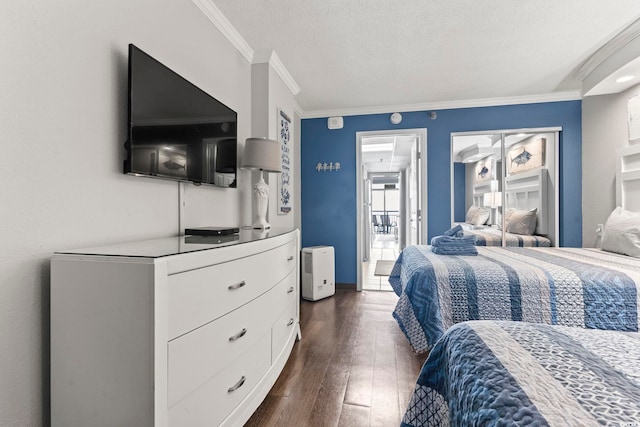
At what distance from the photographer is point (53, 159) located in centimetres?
111

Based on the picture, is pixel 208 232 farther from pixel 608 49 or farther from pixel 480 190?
pixel 608 49

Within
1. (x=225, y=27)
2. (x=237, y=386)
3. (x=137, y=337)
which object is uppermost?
(x=225, y=27)

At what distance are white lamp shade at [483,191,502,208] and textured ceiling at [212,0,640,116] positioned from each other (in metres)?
1.22

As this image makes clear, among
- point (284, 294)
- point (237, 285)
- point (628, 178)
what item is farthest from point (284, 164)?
point (628, 178)

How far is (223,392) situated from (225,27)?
2405 mm

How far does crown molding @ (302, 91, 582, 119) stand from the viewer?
12.0 feet

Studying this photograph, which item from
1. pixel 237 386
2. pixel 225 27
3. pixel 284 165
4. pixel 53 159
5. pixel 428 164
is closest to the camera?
pixel 53 159

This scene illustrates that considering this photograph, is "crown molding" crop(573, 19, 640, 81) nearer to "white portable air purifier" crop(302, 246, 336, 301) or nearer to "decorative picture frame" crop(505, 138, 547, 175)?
"decorative picture frame" crop(505, 138, 547, 175)

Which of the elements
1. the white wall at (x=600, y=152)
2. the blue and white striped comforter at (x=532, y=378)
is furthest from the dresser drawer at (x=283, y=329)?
the white wall at (x=600, y=152)

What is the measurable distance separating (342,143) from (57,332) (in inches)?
148

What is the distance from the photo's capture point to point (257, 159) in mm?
2359

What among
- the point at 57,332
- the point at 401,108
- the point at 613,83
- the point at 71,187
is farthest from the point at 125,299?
the point at 613,83

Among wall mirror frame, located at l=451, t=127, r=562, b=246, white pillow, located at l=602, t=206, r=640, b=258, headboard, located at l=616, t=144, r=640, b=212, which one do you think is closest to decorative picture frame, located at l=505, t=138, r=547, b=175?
wall mirror frame, located at l=451, t=127, r=562, b=246

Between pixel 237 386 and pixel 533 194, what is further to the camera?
pixel 533 194
